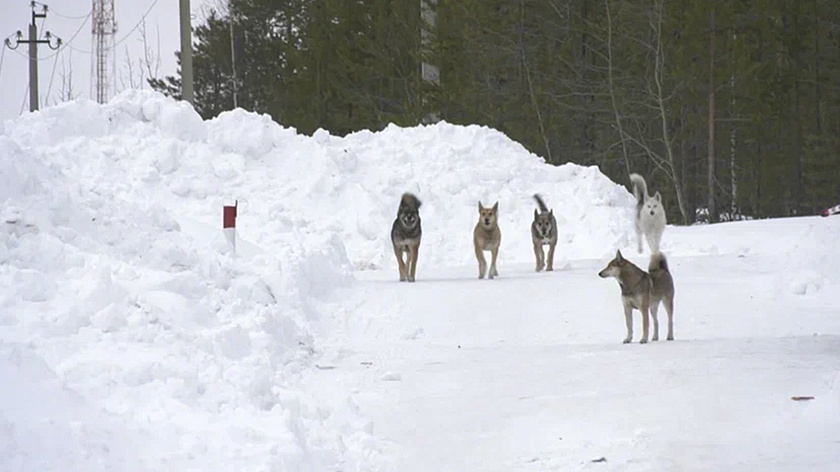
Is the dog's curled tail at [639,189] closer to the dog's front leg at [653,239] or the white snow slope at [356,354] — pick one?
the dog's front leg at [653,239]

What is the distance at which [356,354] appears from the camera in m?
10.5

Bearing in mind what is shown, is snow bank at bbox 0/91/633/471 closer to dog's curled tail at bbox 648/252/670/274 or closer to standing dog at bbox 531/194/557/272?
standing dog at bbox 531/194/557/272

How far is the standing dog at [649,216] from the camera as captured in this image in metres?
19.4

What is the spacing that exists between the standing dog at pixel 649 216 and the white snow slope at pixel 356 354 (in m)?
0.36

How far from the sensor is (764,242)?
808 inches

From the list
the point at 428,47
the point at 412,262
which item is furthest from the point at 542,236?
the point at 428,47

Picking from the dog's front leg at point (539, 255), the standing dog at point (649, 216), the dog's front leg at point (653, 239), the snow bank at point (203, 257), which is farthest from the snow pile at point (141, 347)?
the dog's front leg at point (653, 239)

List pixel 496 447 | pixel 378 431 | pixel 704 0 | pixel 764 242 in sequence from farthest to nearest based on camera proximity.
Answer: pixel 704 0 < pixel 764 242 < pixel 378 431 < pixel 496 447

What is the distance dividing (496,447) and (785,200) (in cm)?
3479

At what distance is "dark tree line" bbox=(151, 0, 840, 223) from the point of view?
115ft

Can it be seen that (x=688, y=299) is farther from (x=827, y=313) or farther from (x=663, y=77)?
(x=663, y=77)

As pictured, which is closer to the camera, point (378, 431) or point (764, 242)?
point (378, 431)

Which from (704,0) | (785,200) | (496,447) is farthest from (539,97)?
(496,447)

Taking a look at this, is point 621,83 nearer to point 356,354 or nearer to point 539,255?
point 539,255
